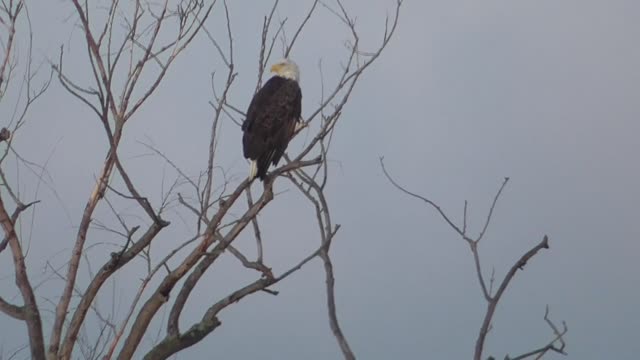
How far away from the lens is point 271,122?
661 centimetres

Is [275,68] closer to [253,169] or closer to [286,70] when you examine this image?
[286,70]

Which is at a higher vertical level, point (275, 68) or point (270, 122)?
point (275, 68)

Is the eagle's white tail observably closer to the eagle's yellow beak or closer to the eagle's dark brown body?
the eagle's dark brown body

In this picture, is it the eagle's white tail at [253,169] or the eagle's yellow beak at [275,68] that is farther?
the eagle's yellow beak at [275,68]

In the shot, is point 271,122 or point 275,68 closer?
point 271,122

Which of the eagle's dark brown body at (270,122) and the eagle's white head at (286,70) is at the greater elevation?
the eagle's white head at (286,70)

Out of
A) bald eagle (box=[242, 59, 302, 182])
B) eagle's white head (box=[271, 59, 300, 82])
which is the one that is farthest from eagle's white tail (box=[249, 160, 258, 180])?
eagle's white head (box=[271, 59, 300, 82])

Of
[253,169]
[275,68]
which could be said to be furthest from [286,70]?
[253,169]

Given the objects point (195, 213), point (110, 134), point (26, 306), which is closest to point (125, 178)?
point (110, 134)

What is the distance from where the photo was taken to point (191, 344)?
4.61 meters

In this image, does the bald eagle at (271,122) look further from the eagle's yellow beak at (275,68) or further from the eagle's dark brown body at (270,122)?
the eagle's yellow beak at (275,68)

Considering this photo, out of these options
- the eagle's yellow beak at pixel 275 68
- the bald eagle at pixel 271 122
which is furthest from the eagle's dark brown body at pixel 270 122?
the eagle's yellow beak at pixel 275 68

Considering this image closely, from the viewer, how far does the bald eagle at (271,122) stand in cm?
626

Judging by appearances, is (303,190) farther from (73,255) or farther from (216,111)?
(73,255)
